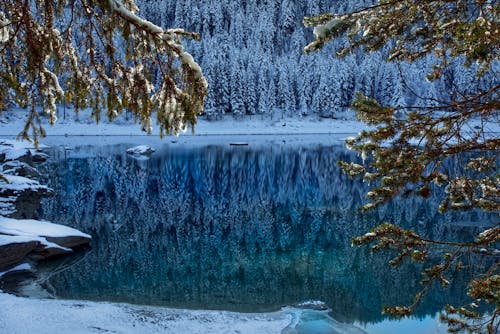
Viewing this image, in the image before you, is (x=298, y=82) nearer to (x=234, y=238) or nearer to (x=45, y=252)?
(x=234, y=238)

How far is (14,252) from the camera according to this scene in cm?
1366

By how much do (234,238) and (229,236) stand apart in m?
0.38

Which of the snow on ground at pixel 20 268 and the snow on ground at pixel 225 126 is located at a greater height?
the snow on ground at pixel 225 126

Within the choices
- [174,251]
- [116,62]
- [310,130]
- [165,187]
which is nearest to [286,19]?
[310,130]

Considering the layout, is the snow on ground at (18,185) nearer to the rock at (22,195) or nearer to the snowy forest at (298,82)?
the rock at (22,195)

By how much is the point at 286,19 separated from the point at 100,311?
152 metres

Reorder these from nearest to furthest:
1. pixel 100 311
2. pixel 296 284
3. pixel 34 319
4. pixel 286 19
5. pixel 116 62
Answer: pixel 116 62, pixel 34 319, pixel 100 311, pixel 296 284, pixel 286 19

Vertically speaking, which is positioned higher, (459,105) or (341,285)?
(459,105)

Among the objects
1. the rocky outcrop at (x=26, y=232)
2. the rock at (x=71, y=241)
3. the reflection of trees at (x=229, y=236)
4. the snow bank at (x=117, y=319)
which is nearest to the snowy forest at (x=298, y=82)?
the reflection of trees at (x=229, y=236)

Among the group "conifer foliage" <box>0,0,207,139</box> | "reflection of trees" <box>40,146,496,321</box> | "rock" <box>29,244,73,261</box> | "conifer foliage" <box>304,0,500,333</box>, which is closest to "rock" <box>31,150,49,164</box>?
"reflection of trees" <box>40,146,496,321</box>

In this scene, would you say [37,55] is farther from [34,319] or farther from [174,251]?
[174,251]

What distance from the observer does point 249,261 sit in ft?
53.1

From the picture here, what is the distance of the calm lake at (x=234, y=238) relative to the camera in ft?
42.2

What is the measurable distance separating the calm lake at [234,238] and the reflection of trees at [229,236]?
52mm
